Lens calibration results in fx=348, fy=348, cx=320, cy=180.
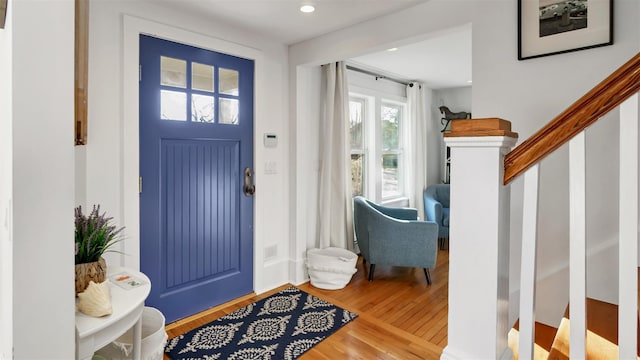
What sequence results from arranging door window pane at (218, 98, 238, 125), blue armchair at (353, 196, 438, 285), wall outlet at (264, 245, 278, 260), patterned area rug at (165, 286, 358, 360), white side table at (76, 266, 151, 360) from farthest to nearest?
blue armchair at (353, 196, 438, 285) < wall outlet at (264, 245, 278, 260) < door window pane at (218, 98, 238, 125) < patterned area rug at (165, 286, 358, 360) < white side table at (76, 266, 151, 360)

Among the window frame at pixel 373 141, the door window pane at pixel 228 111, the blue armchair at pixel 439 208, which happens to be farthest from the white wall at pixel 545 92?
the blue armchair at pixel 439 208

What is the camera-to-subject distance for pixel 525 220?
862 mm

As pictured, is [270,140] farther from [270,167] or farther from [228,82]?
[228,82]

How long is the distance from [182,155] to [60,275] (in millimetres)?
1633

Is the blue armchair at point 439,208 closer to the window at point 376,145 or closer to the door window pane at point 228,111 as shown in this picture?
the window at point 376,145

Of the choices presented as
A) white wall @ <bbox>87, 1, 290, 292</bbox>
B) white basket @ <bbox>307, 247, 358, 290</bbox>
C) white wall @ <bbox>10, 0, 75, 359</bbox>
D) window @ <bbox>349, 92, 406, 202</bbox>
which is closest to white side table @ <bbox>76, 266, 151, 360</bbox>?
white wall @ <bbox>10, 0, 75, 359</bbox>

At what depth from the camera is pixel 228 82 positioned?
2869 mm

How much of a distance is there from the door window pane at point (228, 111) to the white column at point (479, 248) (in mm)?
2233

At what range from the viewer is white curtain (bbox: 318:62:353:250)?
144 inches

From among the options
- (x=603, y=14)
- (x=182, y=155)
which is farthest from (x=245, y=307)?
(x=603, y=14)

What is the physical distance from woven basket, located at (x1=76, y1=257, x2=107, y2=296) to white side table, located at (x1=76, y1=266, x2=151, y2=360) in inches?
3.7

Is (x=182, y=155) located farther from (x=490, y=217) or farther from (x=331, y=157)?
(x=490, y=217)

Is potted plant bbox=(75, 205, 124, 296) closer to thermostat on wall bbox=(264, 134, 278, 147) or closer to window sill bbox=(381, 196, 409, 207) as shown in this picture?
thermostat on wall bbox=(264, 134, 278, 147)

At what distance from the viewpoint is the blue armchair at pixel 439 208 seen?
14.8 ft
